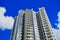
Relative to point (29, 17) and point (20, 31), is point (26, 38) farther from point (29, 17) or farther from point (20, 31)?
point (29, 17)

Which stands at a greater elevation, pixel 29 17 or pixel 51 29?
pixel 29 17

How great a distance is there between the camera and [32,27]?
21547 mm

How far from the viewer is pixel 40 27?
23531mm

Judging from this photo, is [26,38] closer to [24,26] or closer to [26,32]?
[26,32]

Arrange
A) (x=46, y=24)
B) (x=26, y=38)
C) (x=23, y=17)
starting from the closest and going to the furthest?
(x=26, y=38) → (x=46, y=24) → (x=23, y=17)

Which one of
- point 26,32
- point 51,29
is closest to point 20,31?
point 26,32

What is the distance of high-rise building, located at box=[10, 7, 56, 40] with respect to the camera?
20344 millimetres

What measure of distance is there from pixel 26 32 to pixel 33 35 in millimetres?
1297

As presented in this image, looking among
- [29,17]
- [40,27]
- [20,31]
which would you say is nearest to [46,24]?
[40,27]

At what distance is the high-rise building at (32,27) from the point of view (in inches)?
801

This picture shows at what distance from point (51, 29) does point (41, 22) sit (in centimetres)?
255

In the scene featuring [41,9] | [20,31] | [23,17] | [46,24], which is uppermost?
[41,9]

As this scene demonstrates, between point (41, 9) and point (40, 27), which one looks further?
point (41, 9)

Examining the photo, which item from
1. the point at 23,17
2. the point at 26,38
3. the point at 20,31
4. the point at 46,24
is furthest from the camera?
the point at 23,17
